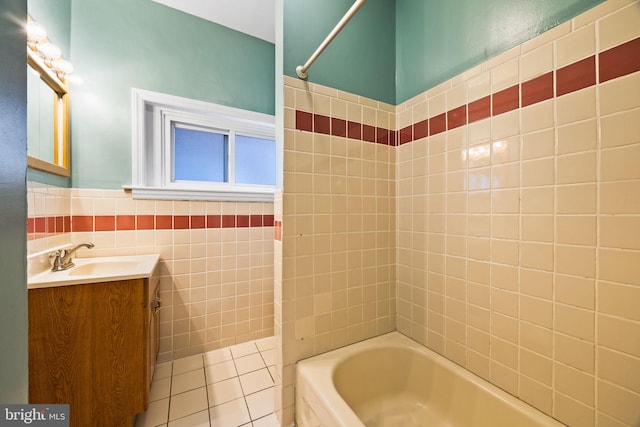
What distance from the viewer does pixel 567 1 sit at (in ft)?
2.45

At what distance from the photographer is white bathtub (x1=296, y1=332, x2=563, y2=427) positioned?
86 cm

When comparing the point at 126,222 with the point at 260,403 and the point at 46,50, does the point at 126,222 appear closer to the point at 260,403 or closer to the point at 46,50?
the point at 46,50

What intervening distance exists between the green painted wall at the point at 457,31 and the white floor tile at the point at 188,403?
2071mm

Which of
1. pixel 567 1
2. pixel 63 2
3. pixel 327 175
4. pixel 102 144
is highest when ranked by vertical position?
pixel 63 2

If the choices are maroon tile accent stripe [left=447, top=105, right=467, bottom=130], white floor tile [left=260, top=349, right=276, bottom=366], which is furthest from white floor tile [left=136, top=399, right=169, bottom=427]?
maroon tile accent stripe [left=447, top=105, right=467, bottom=130]

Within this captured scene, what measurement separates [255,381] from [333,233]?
→ 1112 millimetres

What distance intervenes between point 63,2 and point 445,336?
2.84m

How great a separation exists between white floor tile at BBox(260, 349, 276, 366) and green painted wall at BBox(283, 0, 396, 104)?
1.82 meters

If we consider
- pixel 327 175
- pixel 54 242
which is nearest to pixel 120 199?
pixel 54 242

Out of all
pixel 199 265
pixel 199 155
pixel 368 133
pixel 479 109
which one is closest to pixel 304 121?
pixel 368 133

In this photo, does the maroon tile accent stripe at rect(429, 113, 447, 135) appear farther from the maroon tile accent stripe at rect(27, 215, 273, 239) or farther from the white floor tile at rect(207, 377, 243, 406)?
the white floor tile at rect(207, 377, 243, 406)

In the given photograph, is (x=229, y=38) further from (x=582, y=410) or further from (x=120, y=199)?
(x=582, y=410)

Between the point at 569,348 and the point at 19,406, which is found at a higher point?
the point at 19,406

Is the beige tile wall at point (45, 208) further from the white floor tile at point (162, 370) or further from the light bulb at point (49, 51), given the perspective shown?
the white floor tile at point (162, 370)
